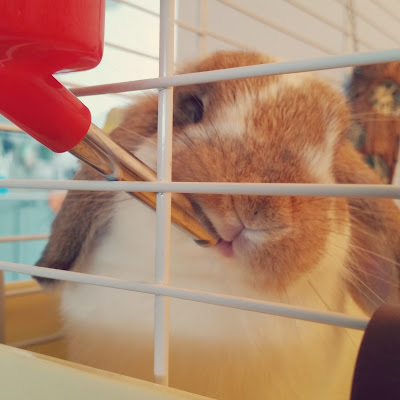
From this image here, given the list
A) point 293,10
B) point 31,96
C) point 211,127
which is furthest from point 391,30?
point 31,96

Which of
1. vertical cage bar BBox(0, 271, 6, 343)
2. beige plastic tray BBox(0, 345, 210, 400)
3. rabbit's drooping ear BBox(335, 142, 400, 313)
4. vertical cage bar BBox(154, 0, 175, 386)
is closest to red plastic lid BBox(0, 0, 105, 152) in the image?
vertical cage bar BBox(154, 0, 175, 386)

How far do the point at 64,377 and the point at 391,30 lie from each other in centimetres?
85

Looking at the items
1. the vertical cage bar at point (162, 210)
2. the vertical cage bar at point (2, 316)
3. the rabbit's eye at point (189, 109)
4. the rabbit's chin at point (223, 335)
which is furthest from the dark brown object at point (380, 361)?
the vertical cage bar at point (2, 316)

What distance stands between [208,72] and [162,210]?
142mm

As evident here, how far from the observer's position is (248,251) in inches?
24.1

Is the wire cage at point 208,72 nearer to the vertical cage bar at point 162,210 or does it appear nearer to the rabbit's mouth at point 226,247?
the vertical cage bar at point 162,210

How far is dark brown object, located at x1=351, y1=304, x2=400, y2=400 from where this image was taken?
0.26 meters

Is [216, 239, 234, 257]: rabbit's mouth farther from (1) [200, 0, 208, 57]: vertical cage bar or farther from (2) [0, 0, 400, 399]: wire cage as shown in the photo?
(1) [200, 0, 208, 57]: vertical cage bar

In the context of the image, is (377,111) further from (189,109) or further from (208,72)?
(208,72)

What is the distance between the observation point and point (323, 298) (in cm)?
69

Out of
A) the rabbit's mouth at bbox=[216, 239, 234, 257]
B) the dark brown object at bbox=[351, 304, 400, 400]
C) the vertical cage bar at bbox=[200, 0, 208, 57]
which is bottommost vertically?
the dark brown object at bbox=[351, 304, 400, 400]

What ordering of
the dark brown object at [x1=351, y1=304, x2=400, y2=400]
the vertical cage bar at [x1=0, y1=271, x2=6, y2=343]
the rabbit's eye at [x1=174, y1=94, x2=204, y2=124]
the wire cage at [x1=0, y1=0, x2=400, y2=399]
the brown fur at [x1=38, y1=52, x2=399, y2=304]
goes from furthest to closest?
the vertical cage bar at [x1=0, y1=271, x2=6, y2=343] → the rabbit's eye at [x1=174, y1=94, x2=204, y2=124] → the brown fur at [x1=38, y1=52, x2=399, y2=304] → the wire cage at [x1=0, y1=0, x2=400, y2=399] → the dark brown object at [x1=351, y1=304, x2=400, y2=400]

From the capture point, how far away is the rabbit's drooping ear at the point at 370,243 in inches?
27.6

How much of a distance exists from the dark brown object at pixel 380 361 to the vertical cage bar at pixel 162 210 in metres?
0.24
